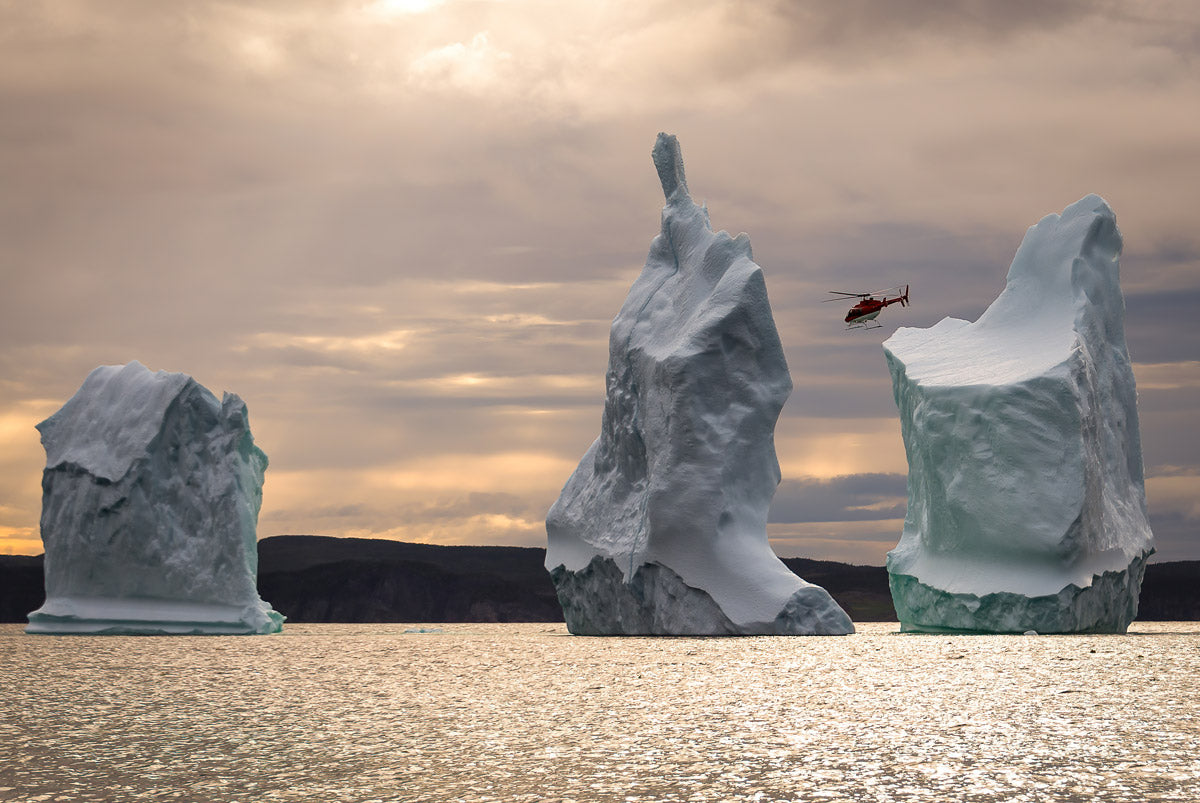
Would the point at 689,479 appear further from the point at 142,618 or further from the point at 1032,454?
the point at 142,618

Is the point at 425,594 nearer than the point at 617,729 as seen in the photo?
No

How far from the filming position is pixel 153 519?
773 inches

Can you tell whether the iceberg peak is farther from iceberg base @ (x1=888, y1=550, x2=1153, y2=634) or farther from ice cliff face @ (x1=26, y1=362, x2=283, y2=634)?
ice cliff face @ (x1=26, y1=362, x2=283, y2=634)

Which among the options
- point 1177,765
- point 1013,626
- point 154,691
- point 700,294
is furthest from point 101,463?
point 1177,765

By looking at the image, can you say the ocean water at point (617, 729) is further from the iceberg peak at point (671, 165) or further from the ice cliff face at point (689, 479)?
the iceberg peak at point (671, 165)

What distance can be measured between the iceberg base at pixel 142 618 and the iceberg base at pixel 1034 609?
10765 millimetres

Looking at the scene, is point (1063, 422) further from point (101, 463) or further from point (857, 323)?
point (101, 463)

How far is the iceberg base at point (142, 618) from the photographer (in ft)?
63.4

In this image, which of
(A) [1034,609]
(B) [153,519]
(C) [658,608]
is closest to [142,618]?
(B) [153,519]

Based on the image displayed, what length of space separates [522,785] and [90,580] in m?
16.4

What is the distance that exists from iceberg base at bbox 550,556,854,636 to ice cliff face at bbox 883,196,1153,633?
9.35 feet

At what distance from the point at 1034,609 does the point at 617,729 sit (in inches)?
494

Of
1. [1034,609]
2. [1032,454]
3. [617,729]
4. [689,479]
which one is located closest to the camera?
[617,729]

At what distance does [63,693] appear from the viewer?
958 cm
